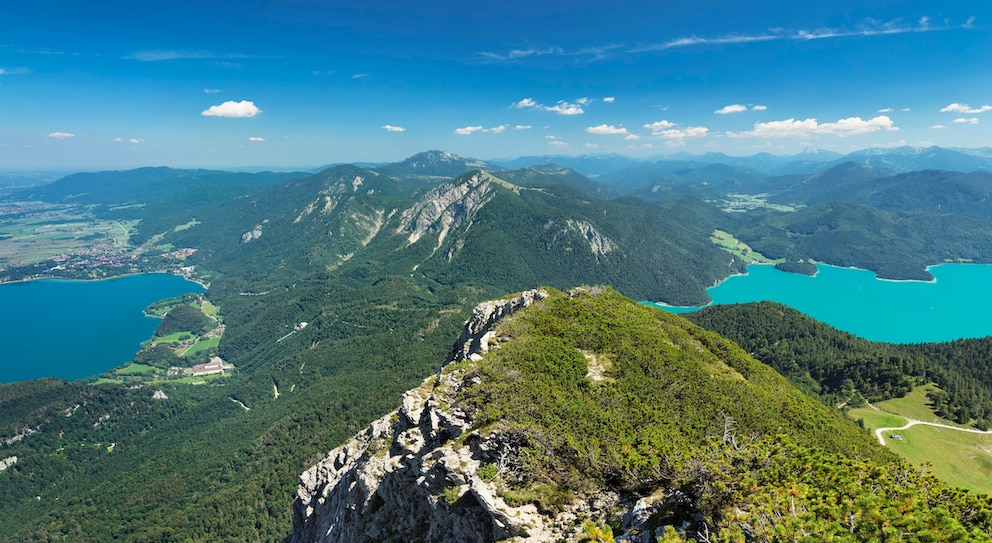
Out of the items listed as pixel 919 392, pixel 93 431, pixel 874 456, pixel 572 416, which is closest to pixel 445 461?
pixel 572 416

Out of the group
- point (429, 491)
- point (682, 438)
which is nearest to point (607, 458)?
point (682, 438)

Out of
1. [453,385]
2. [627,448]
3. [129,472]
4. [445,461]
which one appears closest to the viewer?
[627,448]

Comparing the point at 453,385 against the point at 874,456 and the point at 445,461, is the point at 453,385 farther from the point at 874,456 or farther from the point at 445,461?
the point at 874,456

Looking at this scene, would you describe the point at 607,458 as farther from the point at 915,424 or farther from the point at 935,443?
the point at 915,424

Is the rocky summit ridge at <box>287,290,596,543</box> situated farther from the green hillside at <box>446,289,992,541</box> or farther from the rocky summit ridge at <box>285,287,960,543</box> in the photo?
the green hillside at <box>446,289,992,541</box>

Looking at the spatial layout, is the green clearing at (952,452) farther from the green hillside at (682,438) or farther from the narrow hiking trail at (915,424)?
the green hillside at (682,438)

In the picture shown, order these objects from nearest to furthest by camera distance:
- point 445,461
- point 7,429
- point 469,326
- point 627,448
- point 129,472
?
point 627,448, point 445,461, point 469,326, point 129,472, point 7,429

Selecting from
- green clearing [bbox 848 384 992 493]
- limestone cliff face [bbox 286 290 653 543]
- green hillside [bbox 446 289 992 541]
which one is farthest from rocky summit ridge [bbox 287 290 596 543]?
green clearing [bbox 848 384 992 493]
